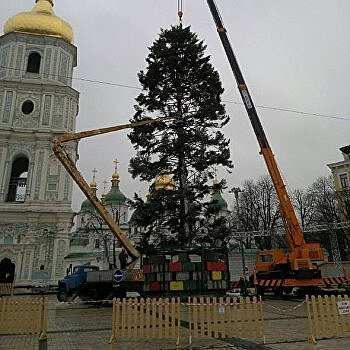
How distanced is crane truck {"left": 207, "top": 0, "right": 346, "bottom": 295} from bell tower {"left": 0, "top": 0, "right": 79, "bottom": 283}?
1914cm

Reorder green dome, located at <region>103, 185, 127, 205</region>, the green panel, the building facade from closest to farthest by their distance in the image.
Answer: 1. the green panel
2. the building facade
3. green dome, located at <region>103, 185, 127, 205</region>

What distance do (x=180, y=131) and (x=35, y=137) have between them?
63.1ft

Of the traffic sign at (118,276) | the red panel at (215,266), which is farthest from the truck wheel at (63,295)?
the red panel at (215,266)

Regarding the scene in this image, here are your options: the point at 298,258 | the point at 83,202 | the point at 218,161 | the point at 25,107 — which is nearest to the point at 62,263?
the point at 25,107

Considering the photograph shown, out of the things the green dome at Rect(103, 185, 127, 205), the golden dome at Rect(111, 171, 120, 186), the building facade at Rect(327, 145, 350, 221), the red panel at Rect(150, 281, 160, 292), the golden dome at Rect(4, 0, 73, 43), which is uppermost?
the golden dome at Rect(4, 0, 73, 43)

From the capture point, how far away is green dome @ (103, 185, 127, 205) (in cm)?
5909

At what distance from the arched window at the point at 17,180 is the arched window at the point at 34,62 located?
9.20 meters

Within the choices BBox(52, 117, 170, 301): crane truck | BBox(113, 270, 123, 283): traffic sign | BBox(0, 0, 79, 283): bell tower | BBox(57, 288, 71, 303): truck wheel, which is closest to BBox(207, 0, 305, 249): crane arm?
BBox(52, 117, 170, 301): crane truck

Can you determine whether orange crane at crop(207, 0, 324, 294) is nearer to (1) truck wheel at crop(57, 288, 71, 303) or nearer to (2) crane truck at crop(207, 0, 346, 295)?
(2) crane truck at crop(207, 0, 346, 295)

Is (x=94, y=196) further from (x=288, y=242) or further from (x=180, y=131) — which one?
(x=288, y=242)

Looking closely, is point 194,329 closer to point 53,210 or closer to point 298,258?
point 298,258

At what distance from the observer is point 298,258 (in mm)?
18938

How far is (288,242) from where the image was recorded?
65.6 feet

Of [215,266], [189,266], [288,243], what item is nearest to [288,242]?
[288,243]
